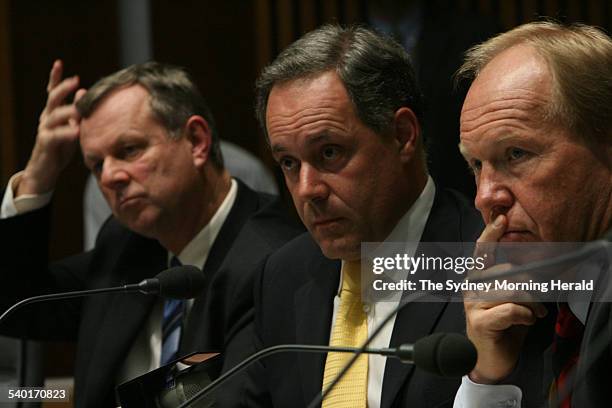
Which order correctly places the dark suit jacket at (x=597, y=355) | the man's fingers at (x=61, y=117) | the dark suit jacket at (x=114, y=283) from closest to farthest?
the dark suit jacket at (x=597, y=355), the dark suit jacket at (x=114, y=283), the man's fingers at (x=61, y=117)

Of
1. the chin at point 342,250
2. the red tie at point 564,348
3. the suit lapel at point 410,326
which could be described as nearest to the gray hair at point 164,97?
the chin at point 342,250

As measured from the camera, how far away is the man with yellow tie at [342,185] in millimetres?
2395

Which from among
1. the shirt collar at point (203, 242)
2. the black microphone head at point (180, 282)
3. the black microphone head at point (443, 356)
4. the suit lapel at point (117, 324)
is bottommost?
the suit lapel at point (117, 324)

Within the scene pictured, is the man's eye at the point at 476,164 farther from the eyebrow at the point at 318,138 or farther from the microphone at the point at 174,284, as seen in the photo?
the microphone at the point at 174,284

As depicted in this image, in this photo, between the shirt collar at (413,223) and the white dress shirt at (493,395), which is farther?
the shirt collar at (413,223)

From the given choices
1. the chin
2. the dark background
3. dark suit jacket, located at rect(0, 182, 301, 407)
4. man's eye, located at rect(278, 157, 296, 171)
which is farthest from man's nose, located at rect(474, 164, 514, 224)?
the dark background

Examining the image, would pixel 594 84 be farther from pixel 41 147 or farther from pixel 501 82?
pixel 41 147

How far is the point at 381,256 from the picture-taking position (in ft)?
7.65

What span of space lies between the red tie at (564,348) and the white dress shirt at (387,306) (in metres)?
0.47

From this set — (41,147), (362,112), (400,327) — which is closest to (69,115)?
(41,147)

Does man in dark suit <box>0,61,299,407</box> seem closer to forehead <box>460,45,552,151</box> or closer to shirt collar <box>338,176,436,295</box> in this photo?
shirt collar <box>338,176,436,295</box>

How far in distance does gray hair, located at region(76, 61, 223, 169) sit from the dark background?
173cm

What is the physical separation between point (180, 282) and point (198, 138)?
91cm

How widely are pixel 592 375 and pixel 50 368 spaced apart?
3710 millimetres
